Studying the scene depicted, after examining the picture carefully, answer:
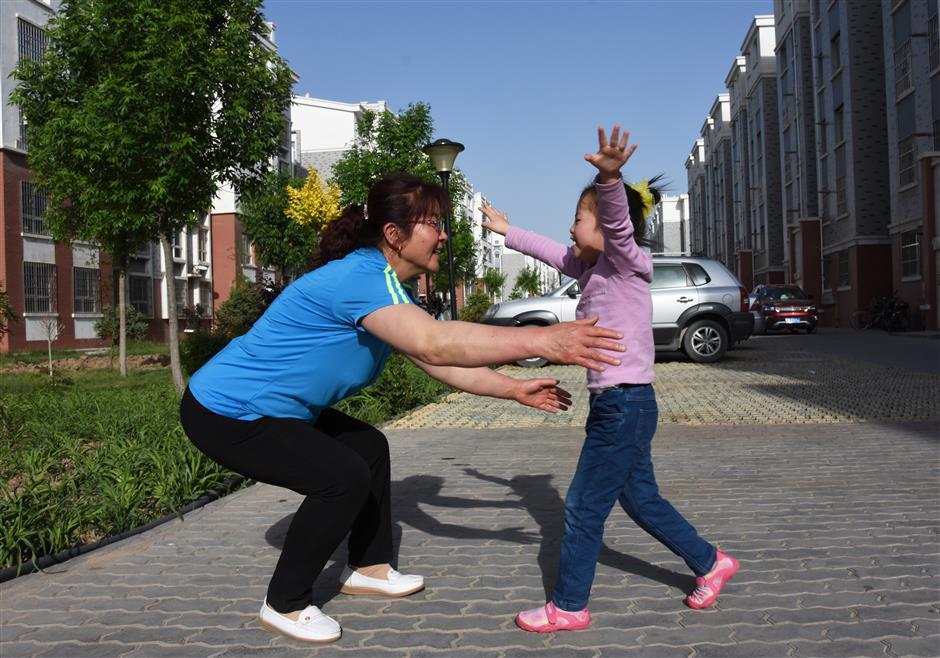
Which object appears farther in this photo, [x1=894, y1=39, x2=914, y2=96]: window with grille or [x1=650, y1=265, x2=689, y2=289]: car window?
[x1=894, y1=39, x2=914, y2=96]: window with grille

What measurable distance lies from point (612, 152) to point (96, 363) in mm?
20528

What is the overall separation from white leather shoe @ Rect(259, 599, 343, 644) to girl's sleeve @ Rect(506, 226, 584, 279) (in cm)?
164

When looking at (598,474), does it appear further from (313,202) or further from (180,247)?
(180,247)

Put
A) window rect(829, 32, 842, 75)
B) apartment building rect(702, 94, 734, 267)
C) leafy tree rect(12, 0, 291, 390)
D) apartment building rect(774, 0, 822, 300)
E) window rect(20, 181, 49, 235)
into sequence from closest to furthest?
leafy tree rect(12, 0, 291, 390) → window rect(20, 181, 49, 235) → window rect(829, 32, 842, 75) → apartment building rect(774, 0, 822, 300) → apartment building rect(702, 94, 734, 267)

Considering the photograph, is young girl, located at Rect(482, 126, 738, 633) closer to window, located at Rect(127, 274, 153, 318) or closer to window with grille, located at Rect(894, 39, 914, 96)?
window with grille, located at Rect(894, 39, 914, 96)

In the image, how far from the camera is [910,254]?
30.3m

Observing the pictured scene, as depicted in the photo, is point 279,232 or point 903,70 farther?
point 279,232

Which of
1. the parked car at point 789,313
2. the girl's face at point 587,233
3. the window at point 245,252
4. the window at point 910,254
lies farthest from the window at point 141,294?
the girl's face at point 587,233

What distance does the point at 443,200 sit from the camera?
342 centimetres

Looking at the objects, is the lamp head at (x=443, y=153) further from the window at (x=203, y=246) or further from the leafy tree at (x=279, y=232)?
the window at (x=203, y=246)

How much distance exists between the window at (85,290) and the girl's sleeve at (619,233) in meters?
30.5

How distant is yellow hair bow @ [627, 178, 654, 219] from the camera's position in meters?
3.47

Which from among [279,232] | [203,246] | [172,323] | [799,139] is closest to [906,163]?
[799,139]

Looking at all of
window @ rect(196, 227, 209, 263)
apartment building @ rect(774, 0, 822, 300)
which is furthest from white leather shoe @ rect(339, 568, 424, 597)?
window @ rect(196, 227, 209, 263)
